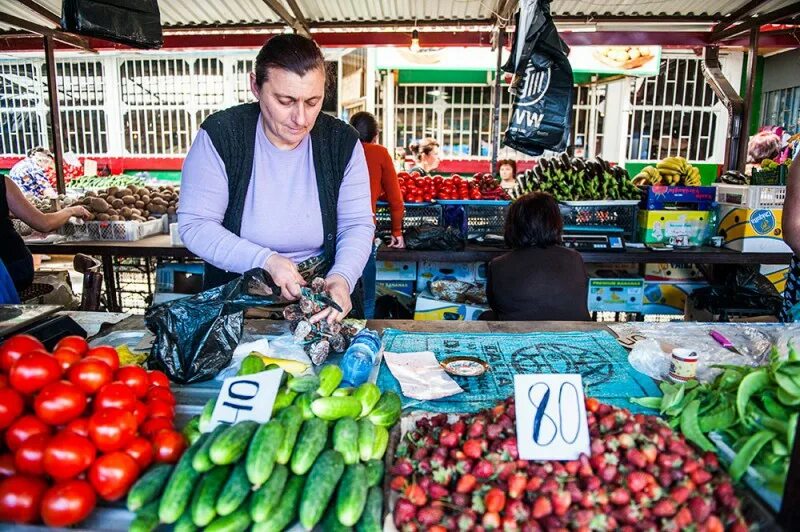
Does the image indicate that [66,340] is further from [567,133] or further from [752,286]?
[752,286]

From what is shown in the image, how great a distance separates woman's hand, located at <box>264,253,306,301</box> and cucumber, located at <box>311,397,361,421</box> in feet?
1.98

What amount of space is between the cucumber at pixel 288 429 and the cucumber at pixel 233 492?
0.08 meters

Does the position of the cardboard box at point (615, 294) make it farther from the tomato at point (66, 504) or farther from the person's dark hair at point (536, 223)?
the tomato at point (66, 504)

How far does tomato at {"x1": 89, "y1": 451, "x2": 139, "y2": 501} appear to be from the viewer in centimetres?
115

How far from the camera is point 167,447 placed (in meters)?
1.27

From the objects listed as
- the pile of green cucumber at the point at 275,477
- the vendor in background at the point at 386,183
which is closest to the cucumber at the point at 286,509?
the pile of green cucumber at the point at 275,477

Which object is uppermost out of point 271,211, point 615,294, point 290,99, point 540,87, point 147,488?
point 540,87

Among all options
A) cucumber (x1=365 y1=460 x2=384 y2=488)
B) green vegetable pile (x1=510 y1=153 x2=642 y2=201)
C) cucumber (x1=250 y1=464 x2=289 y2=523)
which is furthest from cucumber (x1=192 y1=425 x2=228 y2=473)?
green vegetable pile (x1=510 y1=153 x2=642 y2=201)

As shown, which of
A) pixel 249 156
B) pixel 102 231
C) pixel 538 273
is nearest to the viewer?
pixel 249 156

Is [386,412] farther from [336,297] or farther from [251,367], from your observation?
[336,297]

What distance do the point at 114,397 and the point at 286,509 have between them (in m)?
0.47

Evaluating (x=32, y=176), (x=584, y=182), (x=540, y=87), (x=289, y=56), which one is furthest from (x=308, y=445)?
(x=32, y=176)

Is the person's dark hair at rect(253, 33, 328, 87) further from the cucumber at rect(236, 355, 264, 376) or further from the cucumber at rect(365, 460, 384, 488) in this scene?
the cucumber at rect(365, 460, 384, 488)

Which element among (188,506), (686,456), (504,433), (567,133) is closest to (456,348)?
(504,433)
